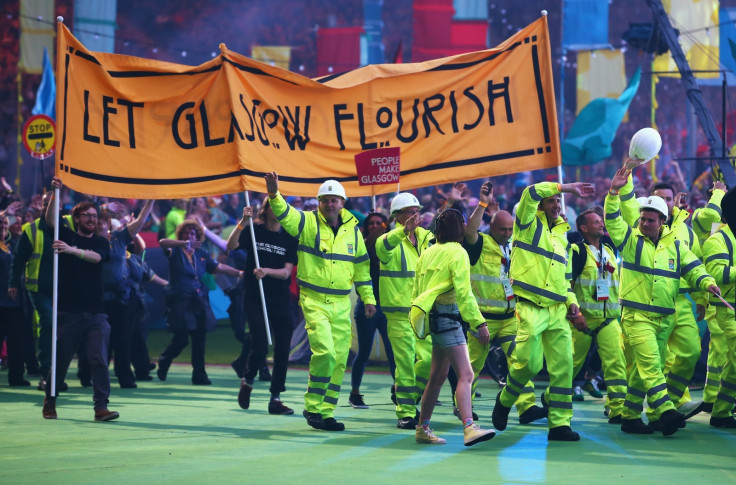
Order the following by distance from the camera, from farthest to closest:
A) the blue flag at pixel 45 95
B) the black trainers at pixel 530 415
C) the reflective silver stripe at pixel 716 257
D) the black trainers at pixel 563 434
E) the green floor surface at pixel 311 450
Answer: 1. the blue flag at pixel 45 95
2. the reflective silver stripe at pixel 716 257
3. the black trainers at pixel 530 415
4. the black trainers at pixel 563 434
5. the green floor surface at pixel 311 450

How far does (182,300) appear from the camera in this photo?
14.6m

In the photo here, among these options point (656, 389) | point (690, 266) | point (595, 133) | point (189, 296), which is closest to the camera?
point (656, 389)

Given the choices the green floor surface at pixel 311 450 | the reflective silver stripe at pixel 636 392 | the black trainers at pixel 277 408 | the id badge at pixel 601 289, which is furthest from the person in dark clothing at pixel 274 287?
the reflective silver stripe at pixel 636 392

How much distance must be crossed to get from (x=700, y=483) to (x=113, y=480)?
12.5 feet

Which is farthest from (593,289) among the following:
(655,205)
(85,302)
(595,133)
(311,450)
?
(595,133)

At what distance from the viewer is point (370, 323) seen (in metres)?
12.0

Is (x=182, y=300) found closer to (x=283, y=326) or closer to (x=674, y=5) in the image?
(x=283, y=326)

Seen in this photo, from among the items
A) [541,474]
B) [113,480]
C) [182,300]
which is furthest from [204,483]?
[182,300]

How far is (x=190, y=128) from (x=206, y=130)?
0.19 meters

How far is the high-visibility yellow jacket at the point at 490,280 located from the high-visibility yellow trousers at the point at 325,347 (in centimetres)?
156

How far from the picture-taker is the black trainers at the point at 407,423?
10344 millimetres

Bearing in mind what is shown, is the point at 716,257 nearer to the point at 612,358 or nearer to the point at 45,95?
the point at 612,358

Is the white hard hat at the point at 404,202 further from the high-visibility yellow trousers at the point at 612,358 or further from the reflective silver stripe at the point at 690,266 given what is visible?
the reflective silver stripe at the point at 690,266

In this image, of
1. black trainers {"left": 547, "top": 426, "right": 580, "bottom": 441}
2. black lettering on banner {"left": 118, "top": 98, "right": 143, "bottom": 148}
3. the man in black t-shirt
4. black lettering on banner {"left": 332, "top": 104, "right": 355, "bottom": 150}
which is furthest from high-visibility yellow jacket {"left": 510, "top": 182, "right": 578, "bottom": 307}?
black lettering on banner {"left": 118, "top": 98, "right": 143, "bottom": 148}
